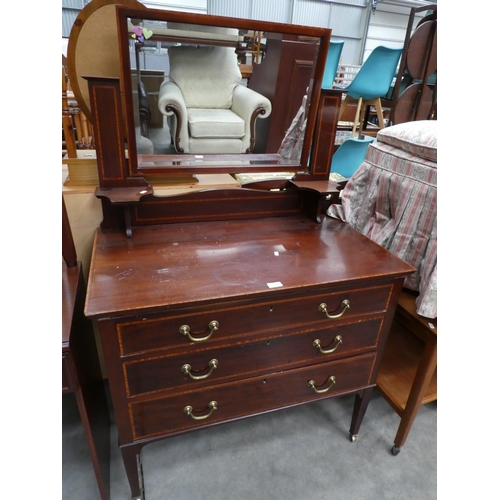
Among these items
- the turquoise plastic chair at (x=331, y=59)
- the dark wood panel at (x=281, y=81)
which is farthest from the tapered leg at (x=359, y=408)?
the turquoise plastic chair at (x=331, y=59)

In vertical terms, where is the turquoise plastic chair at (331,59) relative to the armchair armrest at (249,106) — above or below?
above

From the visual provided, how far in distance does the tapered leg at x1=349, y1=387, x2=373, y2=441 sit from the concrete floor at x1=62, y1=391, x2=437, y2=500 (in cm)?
6

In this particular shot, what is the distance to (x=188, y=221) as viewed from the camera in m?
1.20

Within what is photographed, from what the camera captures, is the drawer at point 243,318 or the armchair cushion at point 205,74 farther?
the armchair cushion at point 205,74

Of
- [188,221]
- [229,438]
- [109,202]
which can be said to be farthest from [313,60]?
[229,438]

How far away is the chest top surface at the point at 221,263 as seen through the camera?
2.75 ft

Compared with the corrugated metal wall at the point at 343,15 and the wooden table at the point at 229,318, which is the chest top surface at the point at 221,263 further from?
the corrugated metal wall at the point at 343,15

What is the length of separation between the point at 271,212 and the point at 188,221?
308 mm

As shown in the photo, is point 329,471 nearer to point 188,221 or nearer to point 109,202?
point 188,221

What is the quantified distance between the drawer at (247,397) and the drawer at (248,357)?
38 mm

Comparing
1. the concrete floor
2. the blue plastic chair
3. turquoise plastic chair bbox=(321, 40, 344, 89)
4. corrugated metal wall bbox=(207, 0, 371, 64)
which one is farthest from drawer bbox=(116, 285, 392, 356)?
corrugated metal wall bbox=(207, 0, 371, 64)

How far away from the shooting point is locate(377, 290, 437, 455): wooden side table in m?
1.16

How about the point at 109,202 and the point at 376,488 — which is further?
the point at 376,488

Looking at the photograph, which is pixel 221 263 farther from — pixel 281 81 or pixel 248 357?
pixel 281 81
